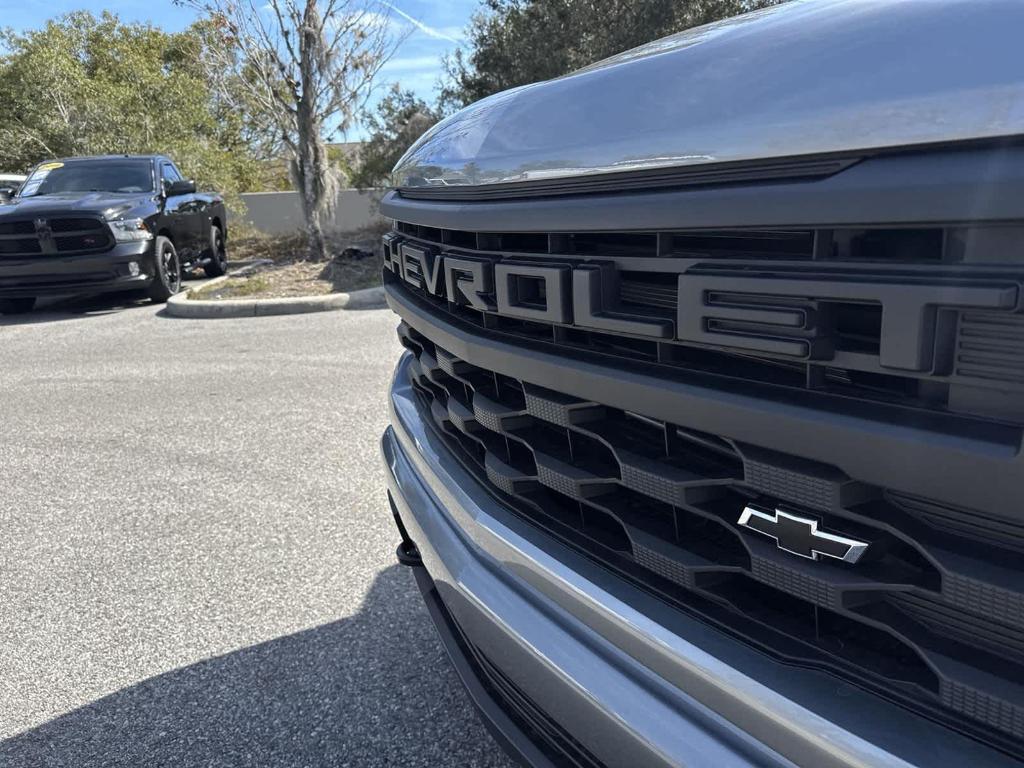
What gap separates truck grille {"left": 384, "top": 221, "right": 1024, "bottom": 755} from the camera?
2.29ft

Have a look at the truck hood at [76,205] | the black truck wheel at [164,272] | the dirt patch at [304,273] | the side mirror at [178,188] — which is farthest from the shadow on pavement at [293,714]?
the side mirror at [178,188]

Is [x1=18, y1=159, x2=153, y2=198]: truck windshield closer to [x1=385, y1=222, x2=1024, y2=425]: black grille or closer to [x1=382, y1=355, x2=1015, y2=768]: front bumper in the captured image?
[x1=382, y1=355, x2=1015, y2=768]: front bumper

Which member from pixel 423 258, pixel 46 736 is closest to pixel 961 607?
pixel 423 258

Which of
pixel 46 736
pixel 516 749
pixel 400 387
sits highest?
pixel 400 387

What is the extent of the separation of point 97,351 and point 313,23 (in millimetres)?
6166

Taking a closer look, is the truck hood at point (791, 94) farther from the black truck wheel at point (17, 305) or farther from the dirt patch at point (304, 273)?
the black truck wheel at point (17, 305)

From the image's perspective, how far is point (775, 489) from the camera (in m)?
0.88

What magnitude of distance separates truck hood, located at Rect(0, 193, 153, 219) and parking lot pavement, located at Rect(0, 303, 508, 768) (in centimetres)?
395

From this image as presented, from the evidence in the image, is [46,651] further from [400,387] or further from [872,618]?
[872,618]

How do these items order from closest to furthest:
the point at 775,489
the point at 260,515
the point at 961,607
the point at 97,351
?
the point at 961,607
the point at 775,489
the point at 260,515
the point at 97,351

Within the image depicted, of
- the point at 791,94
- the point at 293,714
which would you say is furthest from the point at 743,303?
the point at 293,714

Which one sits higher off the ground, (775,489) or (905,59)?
(905,59)

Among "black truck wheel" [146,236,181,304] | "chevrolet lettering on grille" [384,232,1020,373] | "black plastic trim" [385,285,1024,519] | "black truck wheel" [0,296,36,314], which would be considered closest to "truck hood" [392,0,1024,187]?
"chevrolet lettering on grille" [384,232,1020,373]

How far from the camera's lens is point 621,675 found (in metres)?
1.04
